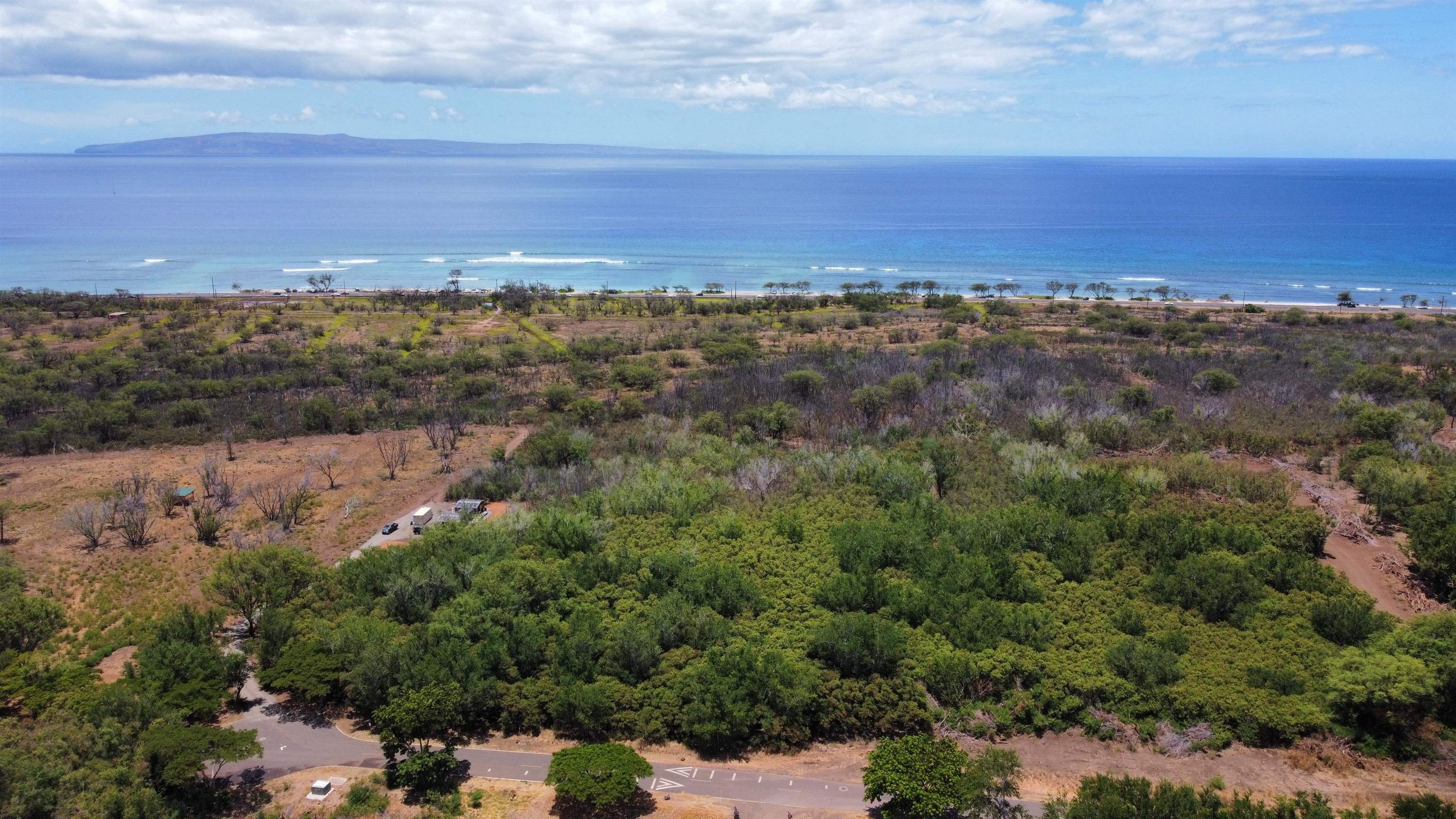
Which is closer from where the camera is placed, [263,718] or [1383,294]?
[263,718]

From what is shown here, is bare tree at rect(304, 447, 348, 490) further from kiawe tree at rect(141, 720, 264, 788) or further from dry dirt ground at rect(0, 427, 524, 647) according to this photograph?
kiawe tree at rect(141, 720, 264, 788)

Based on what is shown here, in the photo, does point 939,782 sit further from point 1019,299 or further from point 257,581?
point 1019,299

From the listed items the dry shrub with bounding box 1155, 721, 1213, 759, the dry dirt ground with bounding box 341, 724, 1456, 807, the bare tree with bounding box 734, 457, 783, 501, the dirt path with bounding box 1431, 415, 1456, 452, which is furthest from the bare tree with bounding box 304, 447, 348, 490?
the dirt path with bounding box 1431, 415, 1456, 452

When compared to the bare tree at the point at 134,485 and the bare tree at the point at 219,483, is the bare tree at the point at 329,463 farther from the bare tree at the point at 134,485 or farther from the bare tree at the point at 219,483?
the bare tree at the point at 134,485

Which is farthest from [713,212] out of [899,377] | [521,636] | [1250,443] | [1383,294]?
[521,636]

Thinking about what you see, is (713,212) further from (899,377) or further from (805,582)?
(805,582)
